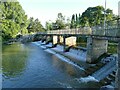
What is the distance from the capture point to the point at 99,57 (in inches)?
1380

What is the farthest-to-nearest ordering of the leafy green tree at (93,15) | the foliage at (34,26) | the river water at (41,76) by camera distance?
the foliage at (34,26)
the leafy green tree at (93,15)
the river water at (41,76)

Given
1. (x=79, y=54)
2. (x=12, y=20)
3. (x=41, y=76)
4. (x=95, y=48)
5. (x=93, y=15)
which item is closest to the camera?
(x=41, y=76)

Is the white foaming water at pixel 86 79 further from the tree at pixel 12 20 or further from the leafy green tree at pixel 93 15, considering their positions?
the tree at pixel 12 20

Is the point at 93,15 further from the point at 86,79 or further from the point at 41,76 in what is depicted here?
the point at 86,79

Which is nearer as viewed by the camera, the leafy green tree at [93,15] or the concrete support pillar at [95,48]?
the concrete support pillar at [95,48]

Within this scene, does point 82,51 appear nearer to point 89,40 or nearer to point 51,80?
point 89,40

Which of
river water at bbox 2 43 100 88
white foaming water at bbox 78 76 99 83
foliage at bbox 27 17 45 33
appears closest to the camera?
river water at bbox 2 43 100 88

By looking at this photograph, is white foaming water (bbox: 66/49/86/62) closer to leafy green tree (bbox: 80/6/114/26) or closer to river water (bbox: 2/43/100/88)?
river water (bbox: 2/43/100/88)

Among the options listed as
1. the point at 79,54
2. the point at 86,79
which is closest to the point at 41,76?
the point at 86,79

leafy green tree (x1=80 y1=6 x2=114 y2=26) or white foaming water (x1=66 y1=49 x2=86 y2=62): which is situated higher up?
leafy green tree (x1=80 y1=6 x2=114 y2=26)

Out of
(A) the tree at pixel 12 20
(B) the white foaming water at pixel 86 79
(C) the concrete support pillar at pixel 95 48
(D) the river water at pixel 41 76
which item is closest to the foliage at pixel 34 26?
(A) the tree at pixel 12 20

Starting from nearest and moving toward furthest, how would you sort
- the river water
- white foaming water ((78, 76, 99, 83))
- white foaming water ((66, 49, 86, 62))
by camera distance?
1. the river water
2. white foaming water ((78, 76, 99, 83))
3. white foaming water ((66, 49, 86, 62))

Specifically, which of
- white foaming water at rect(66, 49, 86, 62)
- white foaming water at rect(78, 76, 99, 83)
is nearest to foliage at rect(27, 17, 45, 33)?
white foaming water at rect(66, 49, 86, 62)

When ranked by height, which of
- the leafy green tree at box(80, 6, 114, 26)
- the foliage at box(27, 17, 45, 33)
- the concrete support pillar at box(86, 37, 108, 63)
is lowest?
the concrete support pillar at box(86, 37, 108, 63)
